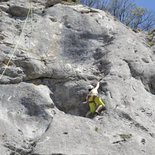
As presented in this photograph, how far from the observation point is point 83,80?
1248 centimetres

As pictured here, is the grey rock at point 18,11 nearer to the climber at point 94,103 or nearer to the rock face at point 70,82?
the rock face at point 70,82

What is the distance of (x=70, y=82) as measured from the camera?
12.4 m

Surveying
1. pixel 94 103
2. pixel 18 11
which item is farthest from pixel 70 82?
pixel 18 11

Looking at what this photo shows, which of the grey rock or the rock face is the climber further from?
the grey rock

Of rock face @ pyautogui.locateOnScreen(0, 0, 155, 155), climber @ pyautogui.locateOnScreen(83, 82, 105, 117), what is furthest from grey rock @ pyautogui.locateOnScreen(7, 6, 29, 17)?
climber @ pyautogui.locateOnScreen(83, 82, 105, 117)

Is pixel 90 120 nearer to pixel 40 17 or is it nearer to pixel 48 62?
pixel 48 62

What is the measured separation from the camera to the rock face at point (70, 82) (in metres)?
10.4

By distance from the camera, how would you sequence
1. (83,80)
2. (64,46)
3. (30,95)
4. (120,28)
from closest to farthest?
(30,95) → (83,80) → (64,46) → (120,28)

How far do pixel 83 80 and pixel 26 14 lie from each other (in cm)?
318

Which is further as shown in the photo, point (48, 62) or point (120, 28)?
point (120, 28)

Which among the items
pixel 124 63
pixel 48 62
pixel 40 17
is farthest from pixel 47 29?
pixel 124 63

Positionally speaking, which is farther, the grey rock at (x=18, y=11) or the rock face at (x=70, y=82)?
the grey rock at (x=18, y=11)

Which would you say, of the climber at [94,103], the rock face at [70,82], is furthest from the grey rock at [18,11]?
the climber at [94,103]

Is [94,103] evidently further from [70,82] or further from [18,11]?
[18,11]
